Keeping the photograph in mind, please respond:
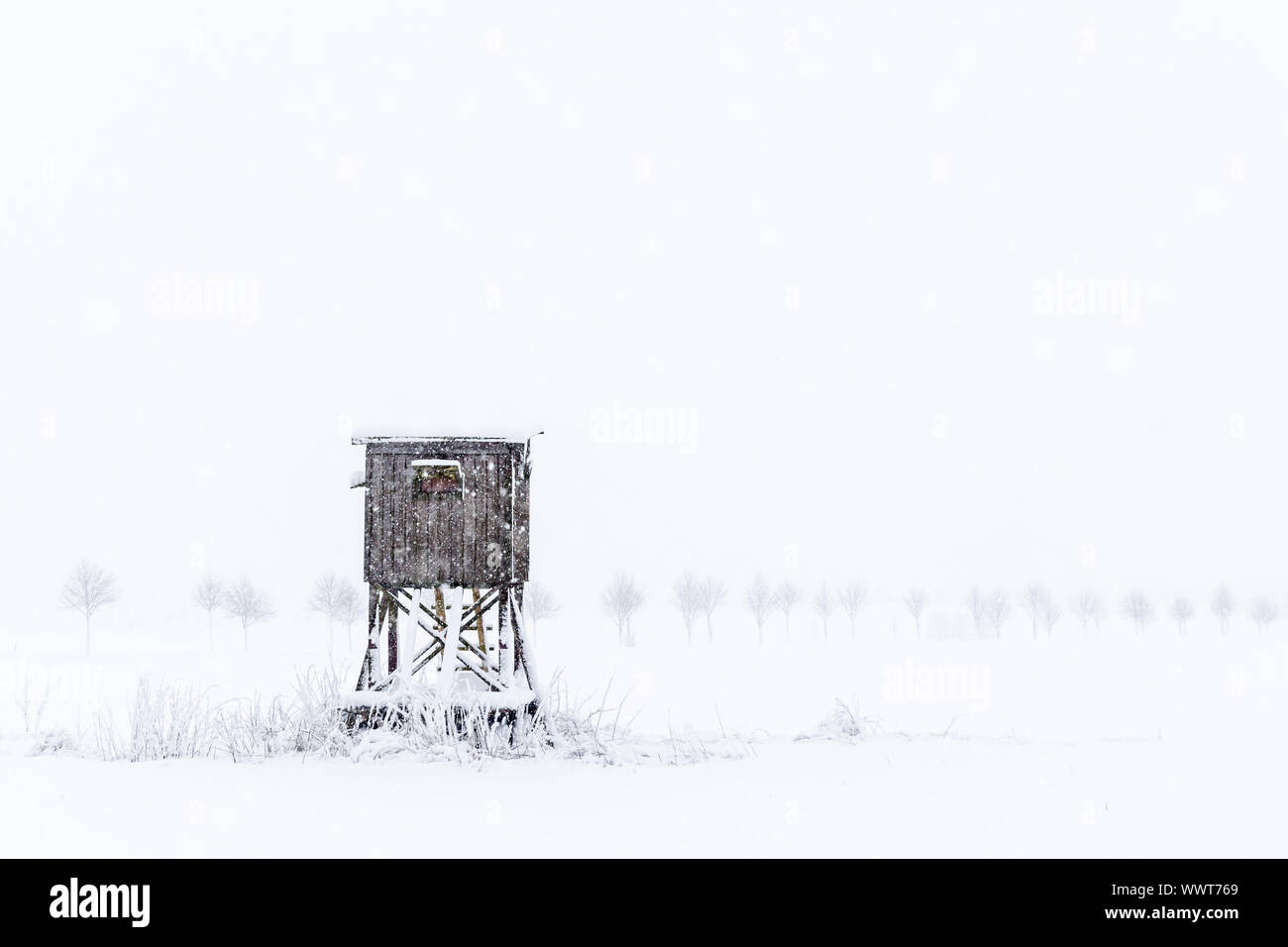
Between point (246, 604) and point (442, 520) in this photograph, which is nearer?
point (442, 520)

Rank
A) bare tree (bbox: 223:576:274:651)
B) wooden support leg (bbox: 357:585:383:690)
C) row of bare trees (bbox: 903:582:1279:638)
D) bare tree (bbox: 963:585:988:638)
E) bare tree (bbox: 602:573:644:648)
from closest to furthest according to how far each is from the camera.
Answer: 1. wooden support leg (bbox: 357:585:383:690)
2. bare tree (bbox: 223:576:274:651)
3. bare tree (bbox: 602:573:644:648)
4. row of bare trees (bbox: 903:582:1279:638)
5. bare tree (bbox: 963:585:988:638)

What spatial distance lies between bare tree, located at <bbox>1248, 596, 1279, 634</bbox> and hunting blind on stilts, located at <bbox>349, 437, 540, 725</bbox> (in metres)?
69.8

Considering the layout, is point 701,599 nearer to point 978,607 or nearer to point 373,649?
point 978,607

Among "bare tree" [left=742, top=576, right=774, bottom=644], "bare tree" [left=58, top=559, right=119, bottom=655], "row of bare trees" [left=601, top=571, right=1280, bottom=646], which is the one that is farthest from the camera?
"bare tree" [left=742, top=576, right=774, bottom=644]

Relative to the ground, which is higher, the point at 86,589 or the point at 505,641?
the point at 505,641

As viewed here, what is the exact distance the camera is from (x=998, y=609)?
2448 inches

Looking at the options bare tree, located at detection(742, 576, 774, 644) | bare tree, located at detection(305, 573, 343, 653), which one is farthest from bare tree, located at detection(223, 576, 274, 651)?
bare tree, located at detection(742, 576, 774, 644)

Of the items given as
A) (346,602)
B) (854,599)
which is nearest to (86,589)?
(346,602)

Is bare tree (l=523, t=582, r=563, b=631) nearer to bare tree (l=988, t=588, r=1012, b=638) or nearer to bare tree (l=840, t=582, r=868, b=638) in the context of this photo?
bare tree (l=840, t=582, r=868, b=638)

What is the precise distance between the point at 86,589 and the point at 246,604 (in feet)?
29.6

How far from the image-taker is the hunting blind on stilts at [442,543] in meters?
13.0

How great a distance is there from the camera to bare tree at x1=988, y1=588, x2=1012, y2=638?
62.0 meters

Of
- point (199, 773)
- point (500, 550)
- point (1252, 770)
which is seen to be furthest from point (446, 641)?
point (1252, 770)
